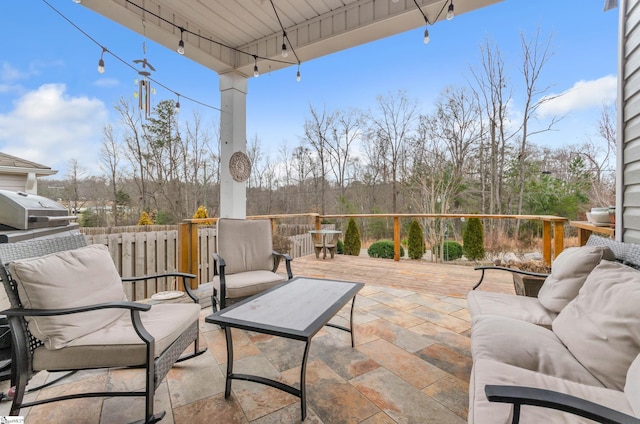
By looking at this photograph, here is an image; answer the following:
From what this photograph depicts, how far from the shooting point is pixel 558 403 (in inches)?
30.0

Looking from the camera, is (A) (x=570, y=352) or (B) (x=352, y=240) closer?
(A) (x=570, y=352)

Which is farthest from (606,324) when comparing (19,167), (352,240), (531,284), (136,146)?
(136,146)

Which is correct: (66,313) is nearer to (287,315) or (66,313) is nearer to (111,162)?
(287,315)

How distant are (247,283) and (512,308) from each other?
6.66 ft

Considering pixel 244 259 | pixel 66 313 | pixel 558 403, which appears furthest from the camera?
pixel 244 259

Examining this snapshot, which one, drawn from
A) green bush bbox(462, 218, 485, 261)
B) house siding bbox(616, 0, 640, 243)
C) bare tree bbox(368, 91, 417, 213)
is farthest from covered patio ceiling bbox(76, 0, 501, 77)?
bare tree bbox(368, 91, 417, 213)

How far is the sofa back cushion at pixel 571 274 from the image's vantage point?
1696 mm

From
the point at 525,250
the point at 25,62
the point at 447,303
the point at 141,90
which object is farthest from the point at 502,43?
the point at 25,62

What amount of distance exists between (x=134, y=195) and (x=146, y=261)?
6083 millimetres

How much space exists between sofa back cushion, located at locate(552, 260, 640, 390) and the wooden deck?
6.87 ft

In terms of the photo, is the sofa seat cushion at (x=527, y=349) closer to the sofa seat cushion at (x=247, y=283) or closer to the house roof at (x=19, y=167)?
the sofa seat cushion at (x=247, y=283)

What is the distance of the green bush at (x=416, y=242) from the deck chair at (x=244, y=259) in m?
3.89

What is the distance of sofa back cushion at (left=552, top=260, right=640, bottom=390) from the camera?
1113mm

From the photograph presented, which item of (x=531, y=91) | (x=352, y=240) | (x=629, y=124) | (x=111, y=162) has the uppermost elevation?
(x=531, y=91)
